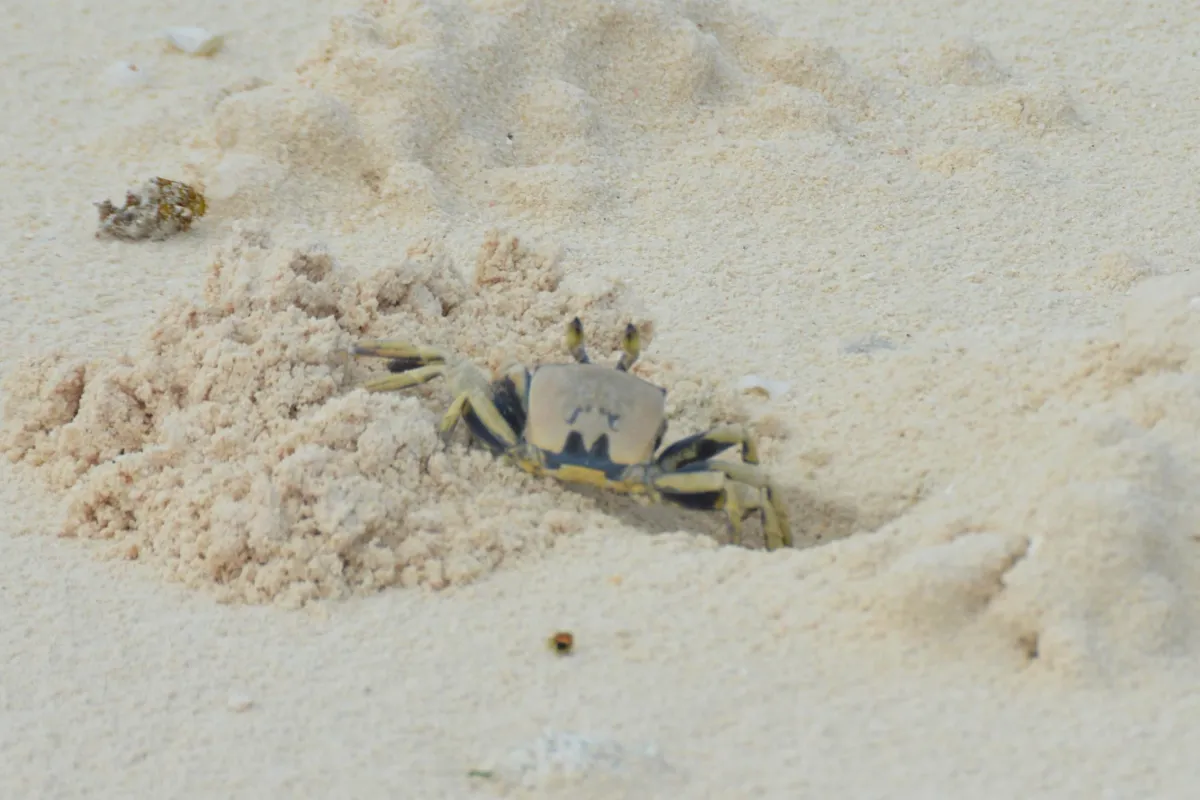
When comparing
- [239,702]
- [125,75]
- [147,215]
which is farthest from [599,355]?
[125,75]

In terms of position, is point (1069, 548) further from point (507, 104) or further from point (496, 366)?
point (507, 104)

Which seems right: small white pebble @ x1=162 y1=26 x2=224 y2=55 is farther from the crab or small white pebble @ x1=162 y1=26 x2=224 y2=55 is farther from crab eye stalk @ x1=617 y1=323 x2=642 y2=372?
crab eye stalk @ x1=617 y1=323 x2=642 y2=372

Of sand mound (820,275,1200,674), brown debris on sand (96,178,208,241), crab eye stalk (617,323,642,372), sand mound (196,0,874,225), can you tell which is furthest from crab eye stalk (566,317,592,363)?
brown debris on sand (96,178,208,241)

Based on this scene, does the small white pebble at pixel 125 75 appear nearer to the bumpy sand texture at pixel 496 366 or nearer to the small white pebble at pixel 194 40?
the small white pebble at pixel 194 40

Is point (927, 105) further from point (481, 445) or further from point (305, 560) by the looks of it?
point (305, 560)

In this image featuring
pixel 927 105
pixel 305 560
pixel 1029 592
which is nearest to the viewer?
pixel 1029 592

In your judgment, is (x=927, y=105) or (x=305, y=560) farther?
(x=927, y=105)

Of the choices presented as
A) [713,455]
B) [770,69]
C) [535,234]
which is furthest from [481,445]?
[770,69]
